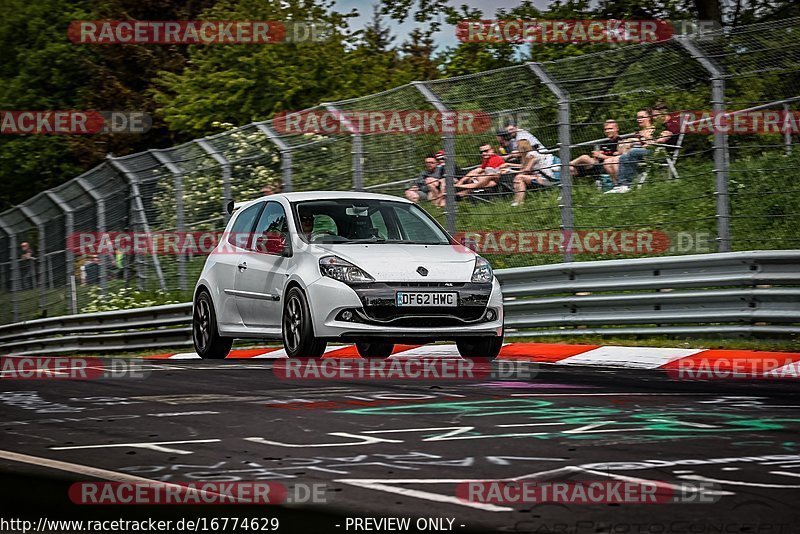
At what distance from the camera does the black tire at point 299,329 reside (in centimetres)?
1160

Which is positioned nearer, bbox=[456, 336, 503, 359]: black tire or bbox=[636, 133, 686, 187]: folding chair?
bbox=[456, 336, 503, 359]: black tire

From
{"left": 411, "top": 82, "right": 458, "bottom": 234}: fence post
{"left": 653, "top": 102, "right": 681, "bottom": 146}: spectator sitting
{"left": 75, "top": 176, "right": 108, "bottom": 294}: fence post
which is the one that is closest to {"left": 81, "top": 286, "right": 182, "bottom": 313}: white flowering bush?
{"left": 75, "top": 176, "right": 108, "bottom": 294}: fence post

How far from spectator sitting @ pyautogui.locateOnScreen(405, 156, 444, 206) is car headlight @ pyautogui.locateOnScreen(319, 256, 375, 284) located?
14.7ft

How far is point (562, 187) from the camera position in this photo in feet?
47.3

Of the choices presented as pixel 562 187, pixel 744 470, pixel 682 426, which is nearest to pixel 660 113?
pixel 562 187

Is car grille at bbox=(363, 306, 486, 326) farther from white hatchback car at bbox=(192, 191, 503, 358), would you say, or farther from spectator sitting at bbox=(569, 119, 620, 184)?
spectator sitting at bbox=(569, 119, 620, 184)

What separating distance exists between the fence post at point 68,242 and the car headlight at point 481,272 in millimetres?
12637

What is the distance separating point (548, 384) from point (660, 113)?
4818 mm

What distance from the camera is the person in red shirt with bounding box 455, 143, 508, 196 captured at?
15047mm

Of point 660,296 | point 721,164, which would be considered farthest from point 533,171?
point 721,164

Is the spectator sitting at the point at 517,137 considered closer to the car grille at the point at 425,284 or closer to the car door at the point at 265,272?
the car door at the point at 265,272

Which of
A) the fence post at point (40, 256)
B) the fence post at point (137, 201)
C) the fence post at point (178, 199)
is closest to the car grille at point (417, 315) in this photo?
the fence post at point (178, 199)

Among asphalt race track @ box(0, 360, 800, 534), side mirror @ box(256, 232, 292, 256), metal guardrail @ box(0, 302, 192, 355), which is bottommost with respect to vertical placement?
asphalt race track @ box(0, 360, 800, 534)

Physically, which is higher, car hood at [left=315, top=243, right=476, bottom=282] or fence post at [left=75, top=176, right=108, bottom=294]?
fence post at [left=75, top=176, right=108, bottom=294]
